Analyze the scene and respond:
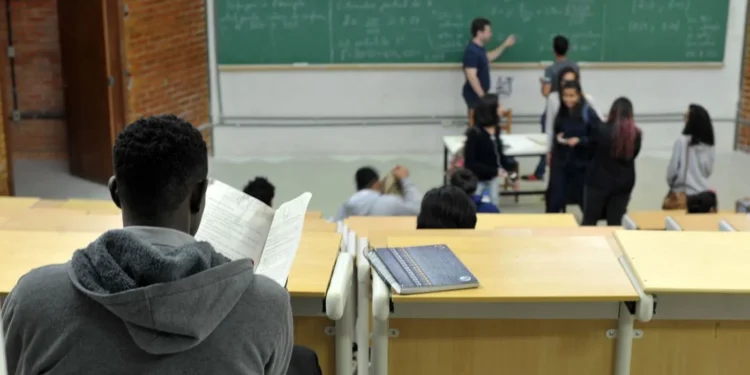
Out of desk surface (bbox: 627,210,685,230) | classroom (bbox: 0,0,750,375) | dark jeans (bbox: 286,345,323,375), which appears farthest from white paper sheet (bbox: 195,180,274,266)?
desk surface (bbox: 627,210,685,230)

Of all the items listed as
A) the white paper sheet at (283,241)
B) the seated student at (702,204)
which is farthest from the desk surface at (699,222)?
the white paper sheet at (283,241)

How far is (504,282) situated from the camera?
2467 millimetres

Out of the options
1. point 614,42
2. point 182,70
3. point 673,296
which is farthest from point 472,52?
point 673,296

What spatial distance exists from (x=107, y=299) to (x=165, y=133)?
337mm

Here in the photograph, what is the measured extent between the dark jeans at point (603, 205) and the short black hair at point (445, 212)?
2117 millimetres

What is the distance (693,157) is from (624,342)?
3.38 m

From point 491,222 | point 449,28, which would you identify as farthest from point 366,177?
point 449,28

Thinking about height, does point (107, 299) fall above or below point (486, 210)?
above

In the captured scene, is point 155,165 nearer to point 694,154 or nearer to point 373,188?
point 373,188

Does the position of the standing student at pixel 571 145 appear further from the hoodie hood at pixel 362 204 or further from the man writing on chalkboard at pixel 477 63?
the man writing on chalkboard at pixel 477 63

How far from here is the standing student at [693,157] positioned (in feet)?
18.1

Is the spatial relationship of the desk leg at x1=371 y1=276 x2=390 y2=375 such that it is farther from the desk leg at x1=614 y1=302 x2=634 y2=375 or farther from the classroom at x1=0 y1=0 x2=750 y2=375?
the desk leg at x1=614 y1=302 x2=634 y2=375

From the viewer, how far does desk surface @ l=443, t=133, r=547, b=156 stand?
6.41 meters

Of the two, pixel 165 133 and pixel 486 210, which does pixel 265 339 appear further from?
pixel 486 210
